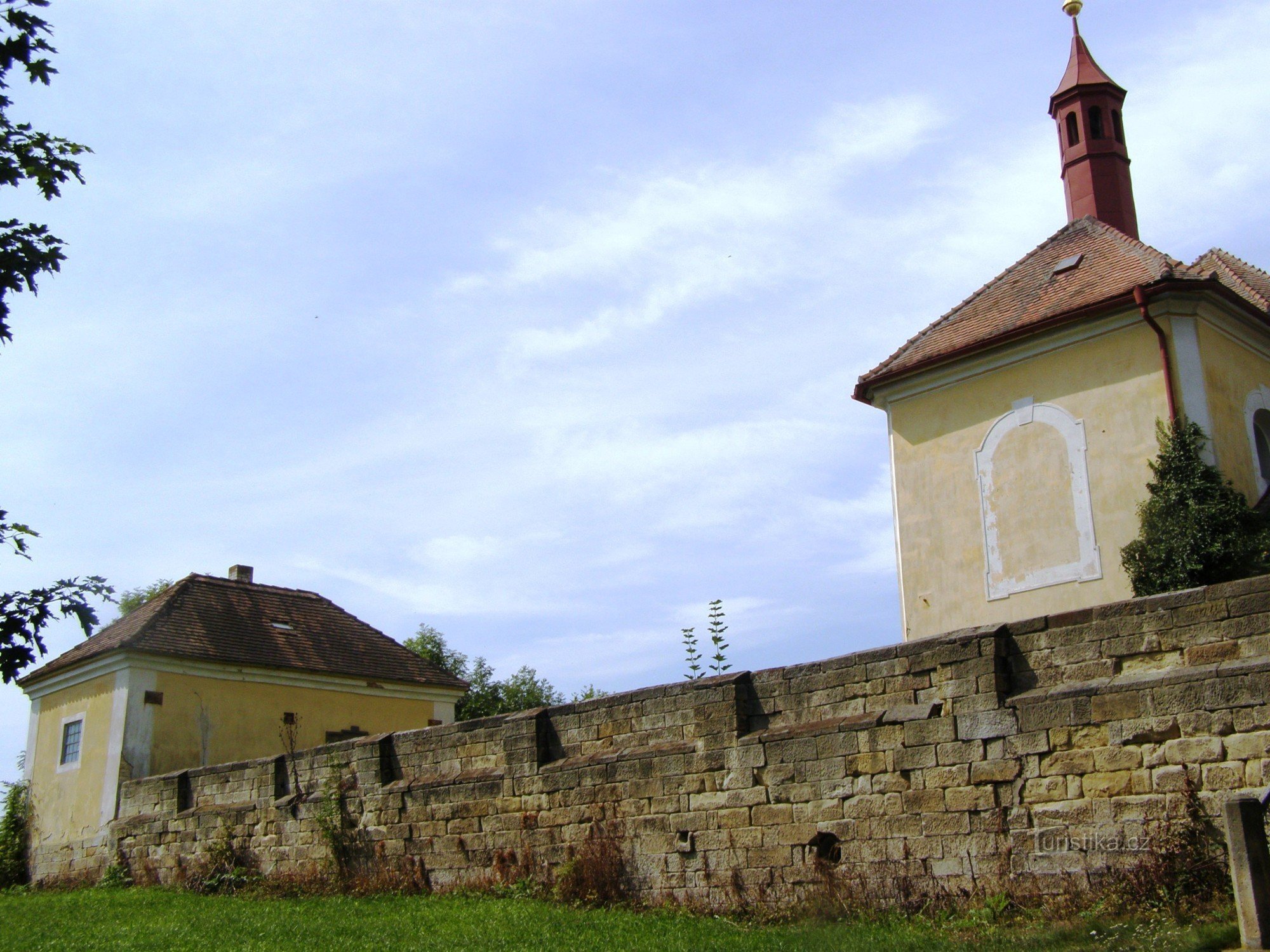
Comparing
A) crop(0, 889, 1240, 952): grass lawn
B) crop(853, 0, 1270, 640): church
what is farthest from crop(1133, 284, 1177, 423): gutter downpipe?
crop(0, 889, 1240, 952): grass lawn

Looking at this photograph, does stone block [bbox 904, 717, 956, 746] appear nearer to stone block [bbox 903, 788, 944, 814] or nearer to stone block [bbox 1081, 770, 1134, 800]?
stone block [bbox 903, 788, 944, 814]

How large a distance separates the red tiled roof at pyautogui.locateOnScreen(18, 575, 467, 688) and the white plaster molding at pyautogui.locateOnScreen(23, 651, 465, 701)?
10 cm

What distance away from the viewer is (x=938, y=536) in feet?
58.5

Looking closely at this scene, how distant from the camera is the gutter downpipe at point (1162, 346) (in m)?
15.7

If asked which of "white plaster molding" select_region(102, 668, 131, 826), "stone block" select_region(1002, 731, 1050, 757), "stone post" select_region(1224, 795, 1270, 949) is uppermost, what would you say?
"white plaster molding" select_region(102, 668, 131, 826)

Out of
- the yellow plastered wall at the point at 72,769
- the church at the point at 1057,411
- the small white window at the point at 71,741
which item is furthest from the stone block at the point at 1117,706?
the small white window at the point at 71,741

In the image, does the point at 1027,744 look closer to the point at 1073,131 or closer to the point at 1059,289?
the point at 1059,289

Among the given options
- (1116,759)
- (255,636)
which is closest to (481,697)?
(255,636)

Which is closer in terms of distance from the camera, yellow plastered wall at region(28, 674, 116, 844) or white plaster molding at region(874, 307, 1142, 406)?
white plaster molding at region(874, 307, 1142, 406)

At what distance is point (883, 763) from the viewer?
9.76 meters

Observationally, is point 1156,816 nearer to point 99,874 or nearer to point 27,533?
point 27,533

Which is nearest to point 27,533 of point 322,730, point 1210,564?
point 1210,564

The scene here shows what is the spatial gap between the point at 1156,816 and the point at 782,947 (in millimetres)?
2725

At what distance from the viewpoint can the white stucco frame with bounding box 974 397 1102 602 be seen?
16.1 m
